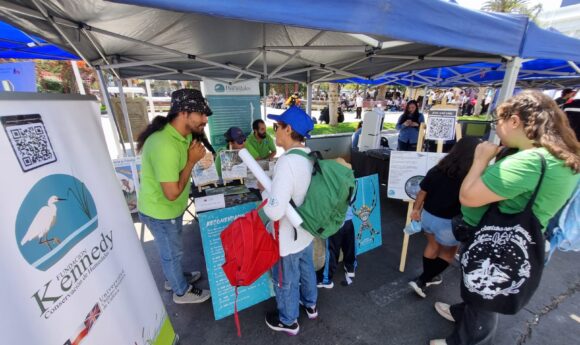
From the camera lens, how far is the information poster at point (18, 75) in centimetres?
382

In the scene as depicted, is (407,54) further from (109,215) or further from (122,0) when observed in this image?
(109,215)

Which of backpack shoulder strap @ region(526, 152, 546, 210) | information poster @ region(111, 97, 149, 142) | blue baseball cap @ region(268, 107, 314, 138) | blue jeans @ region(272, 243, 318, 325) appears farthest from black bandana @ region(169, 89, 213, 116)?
information poster @ region(111, 97, 149, 142)

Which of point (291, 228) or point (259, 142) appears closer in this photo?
point (291, 228)

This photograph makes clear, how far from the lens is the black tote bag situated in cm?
135

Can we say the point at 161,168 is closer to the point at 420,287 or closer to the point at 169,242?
the point at 169,242

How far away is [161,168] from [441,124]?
103 inches

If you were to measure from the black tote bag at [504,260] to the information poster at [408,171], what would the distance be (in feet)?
3.92

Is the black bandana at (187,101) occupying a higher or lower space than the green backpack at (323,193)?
higher

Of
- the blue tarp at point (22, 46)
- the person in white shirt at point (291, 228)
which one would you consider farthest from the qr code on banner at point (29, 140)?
the blue tarp at point (22, 46)

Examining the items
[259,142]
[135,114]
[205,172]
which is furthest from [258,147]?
[135,114]

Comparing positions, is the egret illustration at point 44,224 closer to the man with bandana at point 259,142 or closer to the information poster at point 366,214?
the information poster at point 366,214

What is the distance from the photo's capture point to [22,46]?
3.25m

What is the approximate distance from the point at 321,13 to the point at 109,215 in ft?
4.66

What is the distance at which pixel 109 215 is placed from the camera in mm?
1269
